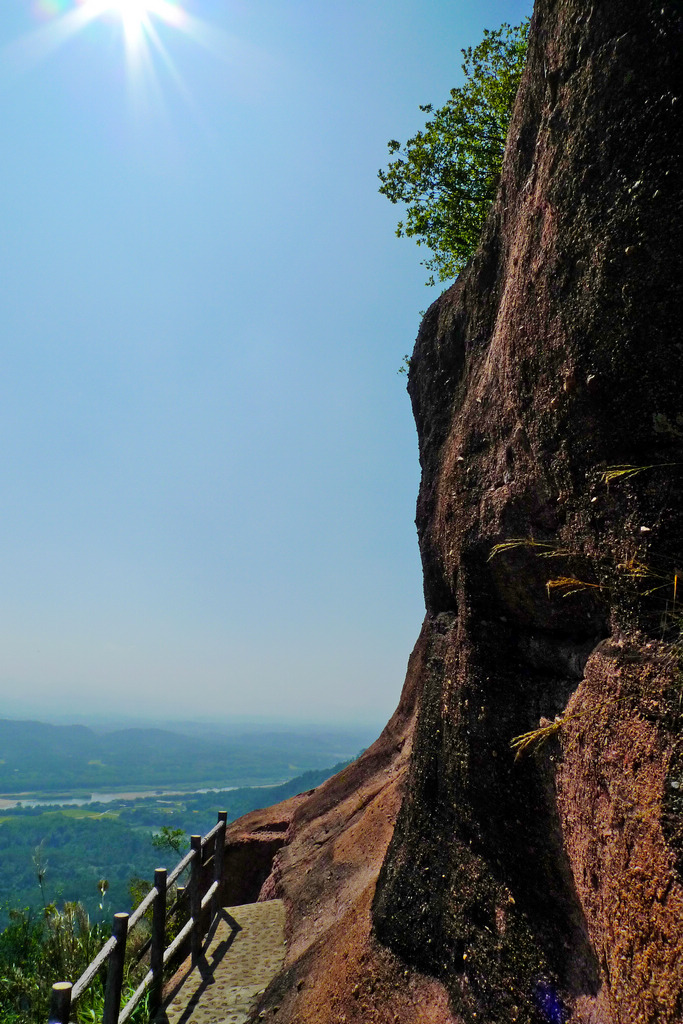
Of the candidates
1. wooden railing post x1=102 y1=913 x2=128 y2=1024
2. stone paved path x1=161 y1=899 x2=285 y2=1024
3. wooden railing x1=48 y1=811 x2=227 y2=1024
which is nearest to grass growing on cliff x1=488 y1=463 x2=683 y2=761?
wooden railing x1=48 y1=811 x2=227 y2=1024

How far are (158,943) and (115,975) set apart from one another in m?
1.69

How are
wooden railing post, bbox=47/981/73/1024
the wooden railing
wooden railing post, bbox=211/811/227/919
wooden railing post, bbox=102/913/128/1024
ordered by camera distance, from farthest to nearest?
wooden railing post, bbox=211/811/227/919 < wooden railing post, bbox=102/913/128/1024 < the wooden railing < wooden railing post, bbox=47/981/73/1024

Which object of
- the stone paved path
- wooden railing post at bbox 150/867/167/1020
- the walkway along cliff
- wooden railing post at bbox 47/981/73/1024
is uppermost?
the walkway along cliff

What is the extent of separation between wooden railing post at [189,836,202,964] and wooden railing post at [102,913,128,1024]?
2869 mm

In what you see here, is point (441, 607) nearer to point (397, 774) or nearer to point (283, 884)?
point (397, 774)

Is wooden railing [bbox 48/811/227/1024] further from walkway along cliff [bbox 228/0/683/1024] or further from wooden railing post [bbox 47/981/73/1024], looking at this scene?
walkway along cliff [bbox 228/0/683/1024]

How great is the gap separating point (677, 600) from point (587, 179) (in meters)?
3.64

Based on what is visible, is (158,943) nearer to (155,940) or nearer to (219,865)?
(155,940)

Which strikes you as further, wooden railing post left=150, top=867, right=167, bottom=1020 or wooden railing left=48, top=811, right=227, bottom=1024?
wooden railing post left=150, top=867, right=167, bottom=1020

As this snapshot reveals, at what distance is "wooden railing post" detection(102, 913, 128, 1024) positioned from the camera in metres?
7.24

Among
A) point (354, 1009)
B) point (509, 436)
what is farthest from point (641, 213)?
point (354, 1009)

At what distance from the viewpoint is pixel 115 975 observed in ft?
24.3

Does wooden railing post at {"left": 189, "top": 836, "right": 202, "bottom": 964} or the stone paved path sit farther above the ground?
wooden railing post at {"left": 189, "top": 836, "right": 202, "bottom": 964}

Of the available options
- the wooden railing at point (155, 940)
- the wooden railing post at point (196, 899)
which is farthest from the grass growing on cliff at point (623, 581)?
the wooden railing post at point (196, 899)
